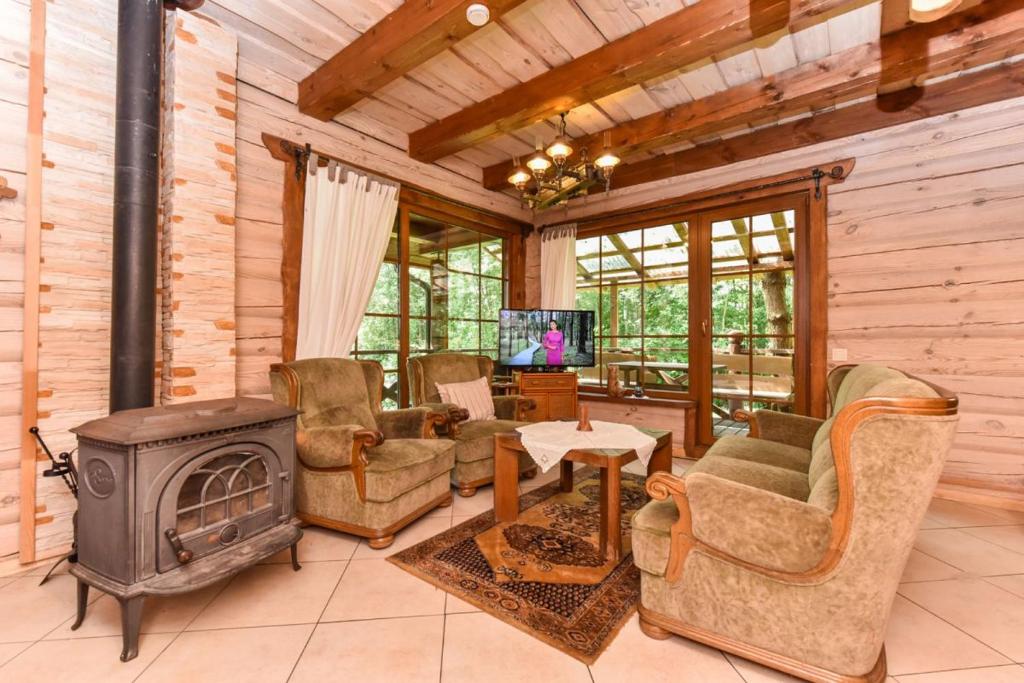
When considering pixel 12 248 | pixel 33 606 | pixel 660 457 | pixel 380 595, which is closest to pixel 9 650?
pixel 33 606

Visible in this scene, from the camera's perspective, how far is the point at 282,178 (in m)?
2.84

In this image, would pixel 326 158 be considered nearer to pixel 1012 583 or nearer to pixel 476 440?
pixel 476 440

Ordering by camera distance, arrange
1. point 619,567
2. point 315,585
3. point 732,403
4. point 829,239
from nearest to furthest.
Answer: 1. point 315,585
2. point 619,567
3. point 829,239
4. point 732,403

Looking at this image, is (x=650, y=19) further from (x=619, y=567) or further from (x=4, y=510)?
(x=4, y=510)

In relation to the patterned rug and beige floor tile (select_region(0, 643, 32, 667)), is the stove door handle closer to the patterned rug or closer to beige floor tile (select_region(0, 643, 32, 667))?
beige floor tile (select_region(0, 643, 32, 667))

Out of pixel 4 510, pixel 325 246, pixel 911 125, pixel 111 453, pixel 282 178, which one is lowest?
pixel 4 510

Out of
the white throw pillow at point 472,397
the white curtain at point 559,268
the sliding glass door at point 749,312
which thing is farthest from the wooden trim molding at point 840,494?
the white curtain at point 559,268

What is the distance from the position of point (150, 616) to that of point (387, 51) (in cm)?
272

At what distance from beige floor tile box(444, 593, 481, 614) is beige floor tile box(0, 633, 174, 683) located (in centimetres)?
95

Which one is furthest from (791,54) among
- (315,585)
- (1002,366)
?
(315,585)

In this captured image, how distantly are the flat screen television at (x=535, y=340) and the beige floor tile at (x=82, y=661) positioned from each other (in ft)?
10.1

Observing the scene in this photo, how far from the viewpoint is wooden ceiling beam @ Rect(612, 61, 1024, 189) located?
2.74m

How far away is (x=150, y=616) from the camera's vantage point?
166 centimetres

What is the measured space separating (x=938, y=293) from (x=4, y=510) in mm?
5238
